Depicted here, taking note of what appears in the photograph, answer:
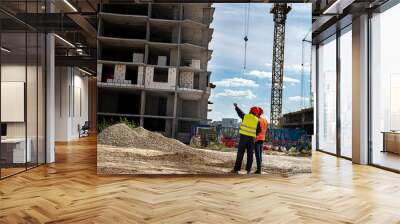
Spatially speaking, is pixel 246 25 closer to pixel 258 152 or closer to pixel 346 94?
pixel 258 152

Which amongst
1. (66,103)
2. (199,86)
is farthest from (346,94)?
(66,103)

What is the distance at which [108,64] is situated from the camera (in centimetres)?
619

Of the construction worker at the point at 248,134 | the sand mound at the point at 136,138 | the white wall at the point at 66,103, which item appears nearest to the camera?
the sand mound at the point at 136,138

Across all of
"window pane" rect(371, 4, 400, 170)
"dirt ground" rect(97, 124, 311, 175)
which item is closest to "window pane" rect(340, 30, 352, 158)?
"window pane" rect(371, 4, 400, 170)

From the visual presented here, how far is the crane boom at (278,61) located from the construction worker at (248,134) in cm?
29

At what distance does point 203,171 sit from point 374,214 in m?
2.93

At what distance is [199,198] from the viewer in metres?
4.71

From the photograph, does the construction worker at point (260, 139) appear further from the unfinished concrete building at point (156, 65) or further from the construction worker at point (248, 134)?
the unfinished concrete building at point (156, 65)

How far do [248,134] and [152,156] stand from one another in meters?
1.62

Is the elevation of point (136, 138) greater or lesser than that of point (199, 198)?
greater

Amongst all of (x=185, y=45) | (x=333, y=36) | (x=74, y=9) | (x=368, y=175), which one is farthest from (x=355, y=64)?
(x=74, y=9)

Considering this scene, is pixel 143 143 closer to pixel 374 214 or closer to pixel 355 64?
pixel 374 214

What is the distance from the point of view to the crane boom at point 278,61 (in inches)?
247

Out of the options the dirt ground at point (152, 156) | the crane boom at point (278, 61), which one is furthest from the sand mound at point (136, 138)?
the crane boom at point (278, 61)
